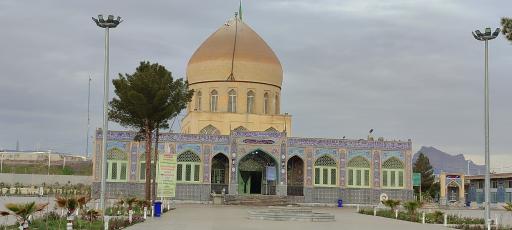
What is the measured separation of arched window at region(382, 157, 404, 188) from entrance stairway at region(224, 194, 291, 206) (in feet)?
24.6

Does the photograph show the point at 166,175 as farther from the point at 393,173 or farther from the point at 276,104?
the point at 276,104

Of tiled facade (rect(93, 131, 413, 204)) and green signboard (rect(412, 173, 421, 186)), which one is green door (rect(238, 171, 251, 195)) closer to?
tiled facade (rect(93, 131, 413, 204))

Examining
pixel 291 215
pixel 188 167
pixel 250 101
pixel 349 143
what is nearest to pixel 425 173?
pixel 349 143

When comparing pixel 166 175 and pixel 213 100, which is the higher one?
pixel 213 100

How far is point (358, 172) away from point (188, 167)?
11.9m

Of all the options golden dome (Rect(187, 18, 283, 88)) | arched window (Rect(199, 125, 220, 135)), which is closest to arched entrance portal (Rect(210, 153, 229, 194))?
arched window (Rect(199, 125, 220, 135))

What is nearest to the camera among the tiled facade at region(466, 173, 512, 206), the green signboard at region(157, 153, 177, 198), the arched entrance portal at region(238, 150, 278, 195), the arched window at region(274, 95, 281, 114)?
the green signboard at region(157, 153, 177, 198)

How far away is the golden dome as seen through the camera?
53.6 m

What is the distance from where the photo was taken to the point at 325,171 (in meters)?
49.6

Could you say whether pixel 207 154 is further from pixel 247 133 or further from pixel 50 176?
pixel 50 176

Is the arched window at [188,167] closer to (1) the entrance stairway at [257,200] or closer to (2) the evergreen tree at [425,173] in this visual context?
(1) the entrance stairway at [257,200]

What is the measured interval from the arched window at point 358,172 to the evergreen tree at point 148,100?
16.1m

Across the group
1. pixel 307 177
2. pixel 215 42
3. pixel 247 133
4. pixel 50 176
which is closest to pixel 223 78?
pixel 215 42

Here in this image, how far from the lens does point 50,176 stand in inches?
2490
